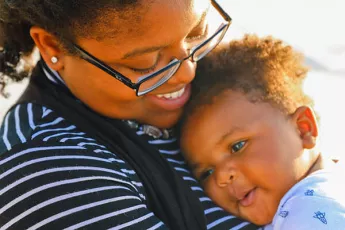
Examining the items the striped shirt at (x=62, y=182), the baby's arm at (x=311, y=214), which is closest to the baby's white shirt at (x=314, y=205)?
the baby's arm at (x=311, y=214)

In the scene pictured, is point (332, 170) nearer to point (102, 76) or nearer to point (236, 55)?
point (236, 55)

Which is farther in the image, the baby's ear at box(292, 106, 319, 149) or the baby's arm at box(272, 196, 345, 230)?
the baby's ear at box(292, 106, 319, 149)

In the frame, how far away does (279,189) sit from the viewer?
178 centimetres

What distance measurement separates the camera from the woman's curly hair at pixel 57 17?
152 cm

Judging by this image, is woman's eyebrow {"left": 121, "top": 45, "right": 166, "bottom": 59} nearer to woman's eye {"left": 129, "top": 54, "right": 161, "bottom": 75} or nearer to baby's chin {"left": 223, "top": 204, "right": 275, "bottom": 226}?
woman's eye {"left": 129, "top": 54, "right": 161, "bottom": 75}

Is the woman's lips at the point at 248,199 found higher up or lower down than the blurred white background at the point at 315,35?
lower down

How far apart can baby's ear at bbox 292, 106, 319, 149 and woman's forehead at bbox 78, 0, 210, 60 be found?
1.66ft

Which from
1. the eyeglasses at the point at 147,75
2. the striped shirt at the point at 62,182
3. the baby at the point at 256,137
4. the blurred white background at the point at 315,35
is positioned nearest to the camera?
the striped shirt at the point at 62,182

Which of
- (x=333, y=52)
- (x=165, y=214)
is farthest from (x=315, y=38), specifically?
(x=165, y=214)

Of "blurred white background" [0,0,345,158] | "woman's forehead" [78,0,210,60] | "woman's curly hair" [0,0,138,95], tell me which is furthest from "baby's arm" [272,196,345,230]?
"blurred white background" [0,0,345,158]

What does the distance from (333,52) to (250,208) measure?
2.56m

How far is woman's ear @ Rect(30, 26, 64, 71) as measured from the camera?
1.67 m

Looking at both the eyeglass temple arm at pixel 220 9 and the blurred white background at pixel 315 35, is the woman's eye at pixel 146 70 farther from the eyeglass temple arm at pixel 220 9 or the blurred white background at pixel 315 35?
the blurred white background at pixel 315 35

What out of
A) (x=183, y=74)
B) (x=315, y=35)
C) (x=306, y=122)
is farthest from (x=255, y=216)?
(x=315, y=35)
